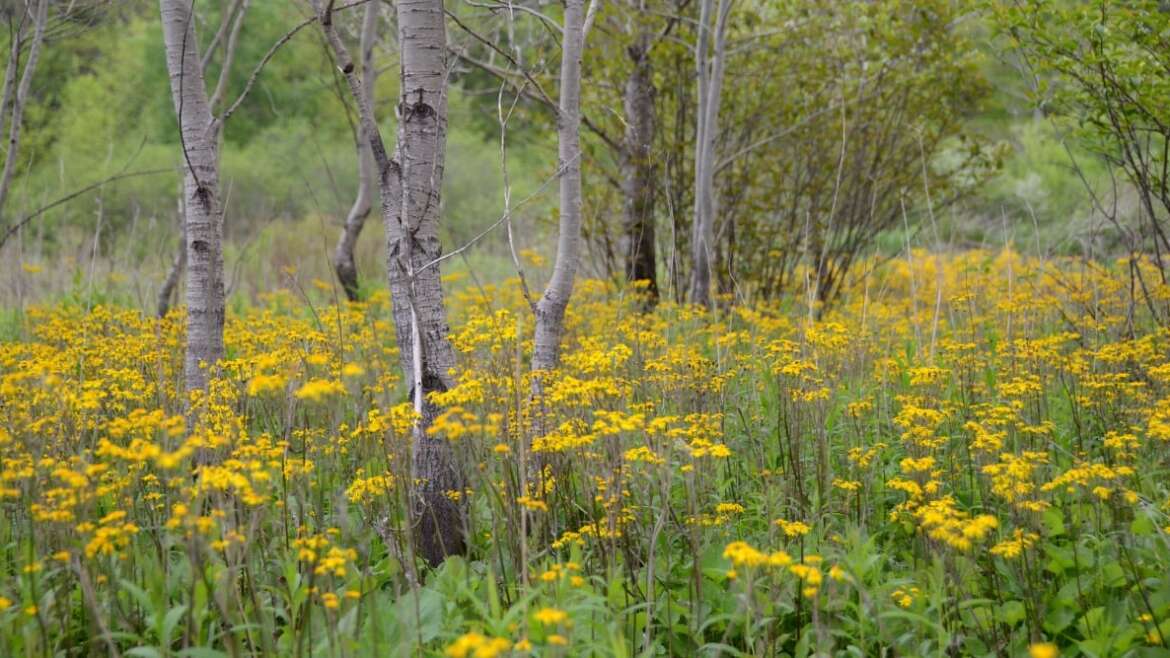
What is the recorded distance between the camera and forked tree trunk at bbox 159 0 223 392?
160 inches

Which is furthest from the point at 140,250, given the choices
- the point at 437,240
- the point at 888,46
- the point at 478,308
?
the point at 437,240

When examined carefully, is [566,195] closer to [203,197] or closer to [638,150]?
[203,197]

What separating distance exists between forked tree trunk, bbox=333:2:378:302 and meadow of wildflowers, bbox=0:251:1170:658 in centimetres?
336

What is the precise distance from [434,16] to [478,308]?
10.1 feet

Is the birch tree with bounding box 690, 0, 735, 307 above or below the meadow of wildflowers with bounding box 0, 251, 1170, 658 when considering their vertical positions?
above

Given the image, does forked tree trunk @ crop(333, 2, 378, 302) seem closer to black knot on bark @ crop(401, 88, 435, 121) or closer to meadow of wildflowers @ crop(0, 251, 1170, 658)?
meadow of wildflowers @ crop(0, 251, 1170, 658)

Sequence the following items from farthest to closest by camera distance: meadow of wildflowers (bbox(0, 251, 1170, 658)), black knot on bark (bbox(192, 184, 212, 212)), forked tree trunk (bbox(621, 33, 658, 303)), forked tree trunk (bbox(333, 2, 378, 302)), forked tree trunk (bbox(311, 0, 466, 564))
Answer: forked tree trunk (bbox(621, 33, 658, 303)) → forked tree trunk (bbox(333, 2, 378, 302)) → black knot on bark (bbox(192, 184, 212, 212)) → forked tree trunk (bbox(311, 0, 466, 564)) → meadow of wildflowers (bbox(0, 251, 1170, 658))

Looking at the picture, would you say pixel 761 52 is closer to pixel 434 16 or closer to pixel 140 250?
pixel 434 16

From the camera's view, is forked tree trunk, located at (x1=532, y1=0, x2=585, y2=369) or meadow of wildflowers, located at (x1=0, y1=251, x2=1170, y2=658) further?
forked tree trunk, located at (x1=532, y1=0, x2=585, y2=369)

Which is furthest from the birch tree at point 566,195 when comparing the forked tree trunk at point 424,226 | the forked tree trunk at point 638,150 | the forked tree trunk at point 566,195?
the forked tree trunk at point 638,150

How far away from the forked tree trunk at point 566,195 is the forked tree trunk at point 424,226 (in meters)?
0.75

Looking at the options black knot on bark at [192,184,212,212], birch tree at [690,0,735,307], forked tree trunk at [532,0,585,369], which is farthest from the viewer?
birch tree at [690,0,735,307]

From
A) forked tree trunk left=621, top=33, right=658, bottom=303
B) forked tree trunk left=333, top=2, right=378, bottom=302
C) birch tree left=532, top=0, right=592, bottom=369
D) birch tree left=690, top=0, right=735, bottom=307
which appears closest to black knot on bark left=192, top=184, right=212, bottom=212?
birch tree left=532, top=0, right=592, bottom=369

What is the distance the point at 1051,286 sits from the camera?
748 cm
